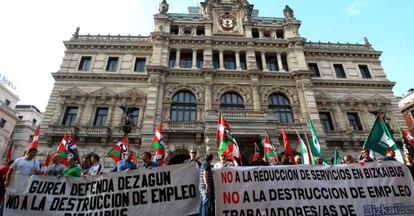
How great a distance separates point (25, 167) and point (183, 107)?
A: 48.0ft

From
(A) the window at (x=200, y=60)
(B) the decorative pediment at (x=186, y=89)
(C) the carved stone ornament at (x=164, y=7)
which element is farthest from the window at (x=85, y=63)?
(A) the window at (x=200, y=60)

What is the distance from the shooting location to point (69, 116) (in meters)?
20.5

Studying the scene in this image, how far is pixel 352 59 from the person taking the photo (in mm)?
25328

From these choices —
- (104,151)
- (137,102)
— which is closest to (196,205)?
(104,151)

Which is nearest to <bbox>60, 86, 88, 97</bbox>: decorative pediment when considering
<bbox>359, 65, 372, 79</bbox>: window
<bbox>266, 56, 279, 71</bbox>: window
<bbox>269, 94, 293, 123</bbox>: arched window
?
<bbox>269, 94, 293, 123</bbox>: arched window

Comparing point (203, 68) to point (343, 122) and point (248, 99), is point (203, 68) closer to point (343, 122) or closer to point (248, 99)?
point (248, 99)

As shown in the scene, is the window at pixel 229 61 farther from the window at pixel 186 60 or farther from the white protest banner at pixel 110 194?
the white protest banner at pixel 110 194

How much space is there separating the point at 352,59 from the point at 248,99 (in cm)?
1376

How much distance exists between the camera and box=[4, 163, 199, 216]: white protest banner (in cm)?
580

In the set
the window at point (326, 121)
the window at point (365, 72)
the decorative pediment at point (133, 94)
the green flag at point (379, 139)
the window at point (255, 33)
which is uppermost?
the window at point (255, 33)

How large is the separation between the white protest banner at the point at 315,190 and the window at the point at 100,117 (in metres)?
17.1

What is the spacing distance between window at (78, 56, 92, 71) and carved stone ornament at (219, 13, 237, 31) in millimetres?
14625

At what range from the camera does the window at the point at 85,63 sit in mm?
22969

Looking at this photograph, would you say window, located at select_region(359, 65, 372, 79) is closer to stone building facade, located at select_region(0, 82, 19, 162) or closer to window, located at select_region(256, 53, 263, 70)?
window, located at select_region(256, 53, 263, 70)
